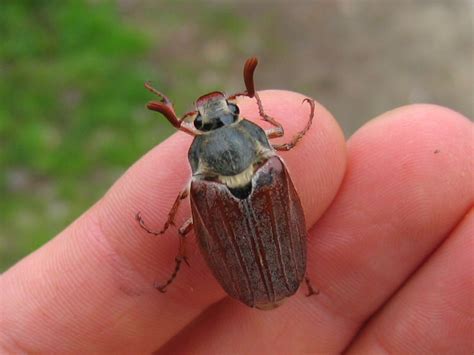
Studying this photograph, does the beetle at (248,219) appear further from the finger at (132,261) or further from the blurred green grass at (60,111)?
the blurred green grass at (60,111)

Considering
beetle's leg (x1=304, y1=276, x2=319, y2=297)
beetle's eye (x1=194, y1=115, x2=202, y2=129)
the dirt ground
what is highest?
beetle's eye (x1=194, y1=115, x2=202, y2=129)

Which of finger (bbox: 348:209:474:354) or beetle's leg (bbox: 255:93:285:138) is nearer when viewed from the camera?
beetle's leg (bbox: 255:93:285:138)

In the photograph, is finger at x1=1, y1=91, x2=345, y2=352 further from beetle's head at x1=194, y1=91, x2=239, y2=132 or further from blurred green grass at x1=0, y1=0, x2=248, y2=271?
blurred green grass at x1=0, y1=0, x2=248, y2=271

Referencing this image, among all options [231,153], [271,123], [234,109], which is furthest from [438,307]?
[234,109]

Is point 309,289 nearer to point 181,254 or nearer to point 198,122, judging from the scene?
point 181,254

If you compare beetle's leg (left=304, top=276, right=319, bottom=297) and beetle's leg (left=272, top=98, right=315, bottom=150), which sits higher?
beetle's leg (left=272, top=98, right=315, bottom=150)

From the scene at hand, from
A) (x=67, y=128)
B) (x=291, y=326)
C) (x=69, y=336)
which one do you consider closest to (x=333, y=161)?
(x=291, y=326)

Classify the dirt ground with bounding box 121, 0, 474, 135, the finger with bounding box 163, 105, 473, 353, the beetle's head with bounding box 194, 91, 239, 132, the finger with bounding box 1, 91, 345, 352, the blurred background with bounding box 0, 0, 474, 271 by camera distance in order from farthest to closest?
the dirt ground with bounding box 121, 0, 474, 135, the blurred background with bounding box 0, 0, 474, 271, the finger with bounding box 163, 105, 473, 353, the finger with bounding box 1, 91, 345, 352, the beetle's head with bounding box 194, 91, 239, 132

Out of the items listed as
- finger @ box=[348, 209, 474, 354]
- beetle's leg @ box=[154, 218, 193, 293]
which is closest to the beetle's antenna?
beetle's leg @ box=[154, 218, 193, 293]
